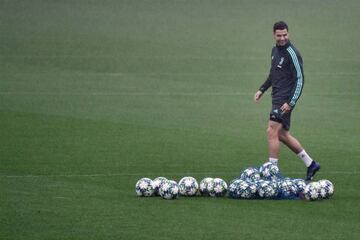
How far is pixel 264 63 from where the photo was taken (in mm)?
41375

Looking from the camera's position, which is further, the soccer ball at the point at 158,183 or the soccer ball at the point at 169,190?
the soccer ball at the point at 158,183

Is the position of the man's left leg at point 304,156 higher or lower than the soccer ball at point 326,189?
higher

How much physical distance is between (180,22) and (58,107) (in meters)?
20.4

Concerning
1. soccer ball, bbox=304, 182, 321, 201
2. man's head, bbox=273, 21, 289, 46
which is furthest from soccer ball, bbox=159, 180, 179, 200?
man's head, bbox=273, 21, 289, 46

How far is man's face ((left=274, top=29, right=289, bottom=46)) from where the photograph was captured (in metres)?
19.5

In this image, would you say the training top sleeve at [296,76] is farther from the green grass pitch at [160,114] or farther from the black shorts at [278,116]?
the green grass pitch at [160,114]

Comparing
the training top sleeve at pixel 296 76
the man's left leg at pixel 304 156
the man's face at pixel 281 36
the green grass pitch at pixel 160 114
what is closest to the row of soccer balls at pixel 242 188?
the green grass pitch at pixel 160 114

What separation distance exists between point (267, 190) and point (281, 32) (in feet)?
9.46

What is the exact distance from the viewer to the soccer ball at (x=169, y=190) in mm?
17531

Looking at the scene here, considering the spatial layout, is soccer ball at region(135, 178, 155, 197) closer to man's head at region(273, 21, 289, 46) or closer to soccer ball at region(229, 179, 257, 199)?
soccer ball at region(229, 179, 257, 199)

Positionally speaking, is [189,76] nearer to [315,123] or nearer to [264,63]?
[264,63]

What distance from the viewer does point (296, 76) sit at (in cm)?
1952

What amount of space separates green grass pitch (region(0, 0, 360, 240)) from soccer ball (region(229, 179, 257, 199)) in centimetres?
21

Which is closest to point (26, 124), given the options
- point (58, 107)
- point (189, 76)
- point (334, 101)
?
point (58, 107)
